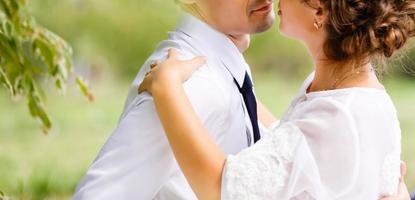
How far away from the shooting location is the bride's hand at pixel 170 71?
50.1 inches

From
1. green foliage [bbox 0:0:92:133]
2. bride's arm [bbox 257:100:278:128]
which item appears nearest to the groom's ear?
bride's arm [bbox 257:100:278:128]

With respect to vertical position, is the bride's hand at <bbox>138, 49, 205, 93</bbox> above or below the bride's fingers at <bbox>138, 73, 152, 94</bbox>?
above

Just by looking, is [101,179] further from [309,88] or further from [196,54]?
[309,88]

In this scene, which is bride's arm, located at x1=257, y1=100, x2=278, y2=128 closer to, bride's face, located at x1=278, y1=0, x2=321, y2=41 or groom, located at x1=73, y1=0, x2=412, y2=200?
groom, located at x1=73, y1=0, x2=412, y2=200

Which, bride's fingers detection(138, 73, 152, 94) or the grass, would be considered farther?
the grass

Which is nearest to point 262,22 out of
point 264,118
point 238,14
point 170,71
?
point 238,14

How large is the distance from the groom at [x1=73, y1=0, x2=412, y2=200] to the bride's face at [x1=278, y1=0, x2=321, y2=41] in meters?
0.08

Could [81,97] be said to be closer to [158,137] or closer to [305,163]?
[158,137]

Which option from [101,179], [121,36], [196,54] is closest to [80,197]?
[101,179]

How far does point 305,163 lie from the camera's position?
125 centimetres

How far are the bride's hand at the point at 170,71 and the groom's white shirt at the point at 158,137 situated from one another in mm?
16

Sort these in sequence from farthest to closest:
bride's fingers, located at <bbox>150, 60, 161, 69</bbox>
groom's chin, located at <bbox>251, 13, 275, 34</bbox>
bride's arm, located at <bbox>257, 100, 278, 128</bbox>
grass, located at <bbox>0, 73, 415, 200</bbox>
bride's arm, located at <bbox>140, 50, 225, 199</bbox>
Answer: grass, located at <bbox>0, 73, 415, 200</bbox>
bride's arm, located at <bbox>257, 100, 278, 128</bbox>
groom's chin, located at <bbox>251, 13, 275, 34</bbox>
bride's fingers, located at <bbox>150, 60, 161, 69</bbox>
bride's arm, located at <bbox>140, 50, 225, 199</bbox>

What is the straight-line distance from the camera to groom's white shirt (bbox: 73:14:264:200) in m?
1.29

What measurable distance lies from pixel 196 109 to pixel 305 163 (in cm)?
21
